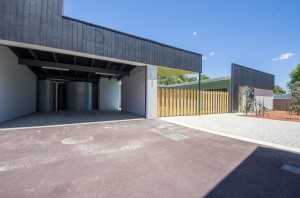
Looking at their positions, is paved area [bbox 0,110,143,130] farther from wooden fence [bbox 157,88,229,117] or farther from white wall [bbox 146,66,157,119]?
wooden fence [bbox 157,88,229,117]

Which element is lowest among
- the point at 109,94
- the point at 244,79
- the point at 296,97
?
the point at 296,97

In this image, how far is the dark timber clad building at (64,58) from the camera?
241 inches

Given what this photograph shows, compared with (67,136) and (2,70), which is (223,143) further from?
(2,70)

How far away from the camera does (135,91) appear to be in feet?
Result: 36.6

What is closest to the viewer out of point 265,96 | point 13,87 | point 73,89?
point 13,87

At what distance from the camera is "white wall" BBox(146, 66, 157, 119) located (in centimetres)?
920

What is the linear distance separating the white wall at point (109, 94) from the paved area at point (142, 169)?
35.1 feet

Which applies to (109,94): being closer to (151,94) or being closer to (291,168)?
(151,94)

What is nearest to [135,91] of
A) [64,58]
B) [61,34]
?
[64,58]

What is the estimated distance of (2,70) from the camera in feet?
22.3

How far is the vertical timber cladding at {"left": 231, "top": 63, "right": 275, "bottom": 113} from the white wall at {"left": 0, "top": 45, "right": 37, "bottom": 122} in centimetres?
1593

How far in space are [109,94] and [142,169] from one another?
13492 millimetres

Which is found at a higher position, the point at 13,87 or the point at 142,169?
the point at 13,87

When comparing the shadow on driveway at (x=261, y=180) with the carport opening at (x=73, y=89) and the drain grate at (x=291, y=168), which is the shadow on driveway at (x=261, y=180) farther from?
the carport opening at (x=73, y=89)
